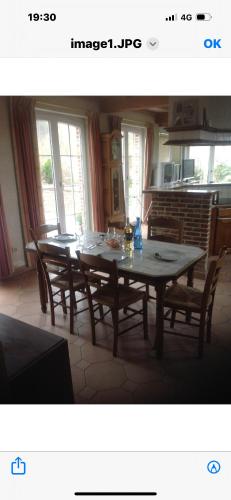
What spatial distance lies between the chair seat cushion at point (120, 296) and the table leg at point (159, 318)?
0.73 ft

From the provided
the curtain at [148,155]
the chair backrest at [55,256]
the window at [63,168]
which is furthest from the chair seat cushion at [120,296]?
the curtain at [148,155]

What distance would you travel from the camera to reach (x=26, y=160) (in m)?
3.45

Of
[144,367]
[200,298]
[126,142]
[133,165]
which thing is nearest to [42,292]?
[144,367]

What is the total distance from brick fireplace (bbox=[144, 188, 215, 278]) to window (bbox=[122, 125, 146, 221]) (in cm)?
241

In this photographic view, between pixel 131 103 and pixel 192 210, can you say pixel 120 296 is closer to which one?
pixel 192 210

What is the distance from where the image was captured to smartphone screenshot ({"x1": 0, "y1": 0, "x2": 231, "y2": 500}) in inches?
25.5

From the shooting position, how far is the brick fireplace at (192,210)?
10.5ft

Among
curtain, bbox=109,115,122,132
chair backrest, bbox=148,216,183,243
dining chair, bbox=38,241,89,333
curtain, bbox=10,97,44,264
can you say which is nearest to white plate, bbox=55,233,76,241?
dining chair, bbox=38,241,89,333
